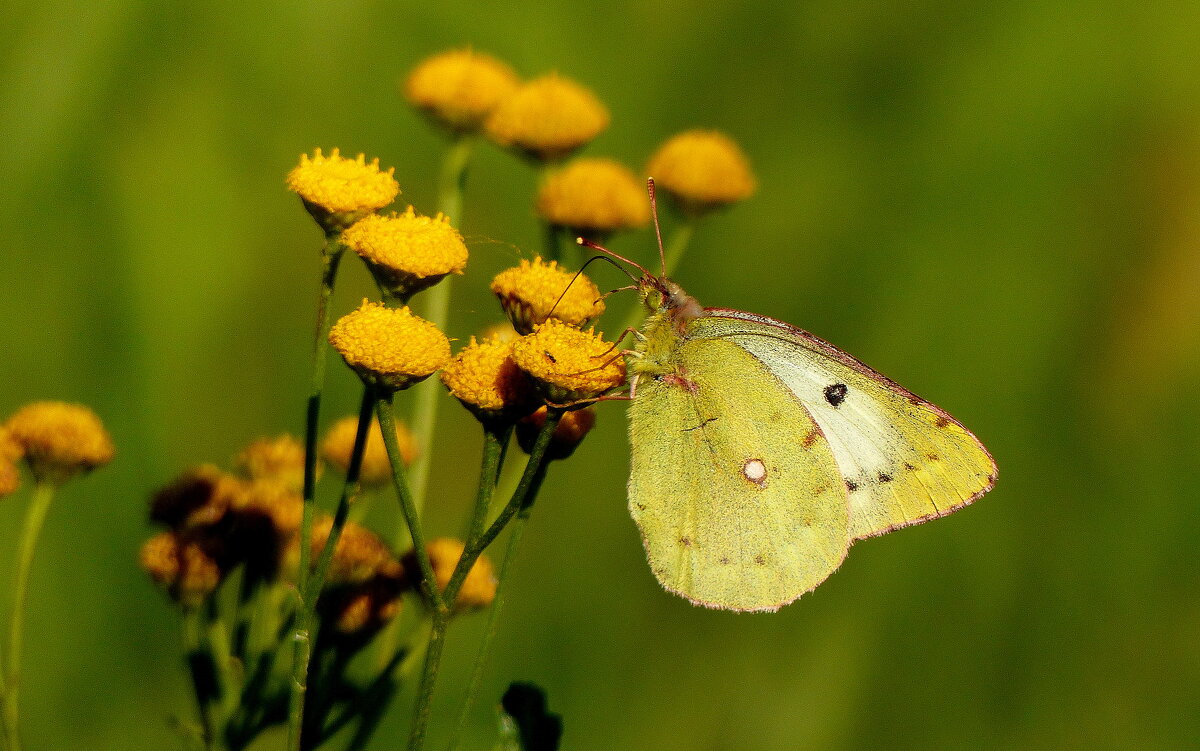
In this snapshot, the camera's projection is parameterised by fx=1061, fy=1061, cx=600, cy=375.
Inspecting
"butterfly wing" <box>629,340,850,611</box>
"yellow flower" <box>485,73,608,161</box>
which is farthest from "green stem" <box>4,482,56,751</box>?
"yellow flower" <box>485,73,608,161</box>

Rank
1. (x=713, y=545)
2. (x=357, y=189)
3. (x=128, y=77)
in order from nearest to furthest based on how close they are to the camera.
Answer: (x=357, y=189), (x=713, y=545), (x=128, y=77)

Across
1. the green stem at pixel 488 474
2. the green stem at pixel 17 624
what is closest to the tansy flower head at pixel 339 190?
the green stem at pixel 488 474

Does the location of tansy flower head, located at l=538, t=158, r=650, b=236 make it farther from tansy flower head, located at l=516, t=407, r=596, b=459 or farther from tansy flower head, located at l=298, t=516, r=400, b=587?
tansy flower head, located at l=298, t=516, r=400, b=587

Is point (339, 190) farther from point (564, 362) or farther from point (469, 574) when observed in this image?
point (469, 574)

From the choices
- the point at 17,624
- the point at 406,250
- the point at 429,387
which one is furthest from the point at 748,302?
the point at 17,624

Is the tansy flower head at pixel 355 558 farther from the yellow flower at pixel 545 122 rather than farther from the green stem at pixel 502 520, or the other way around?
the yellow flower at pixel 545 122

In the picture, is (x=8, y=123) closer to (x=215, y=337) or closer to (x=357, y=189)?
(x=215, y=337)

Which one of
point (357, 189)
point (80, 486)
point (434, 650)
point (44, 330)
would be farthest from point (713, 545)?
point (44, 330)
